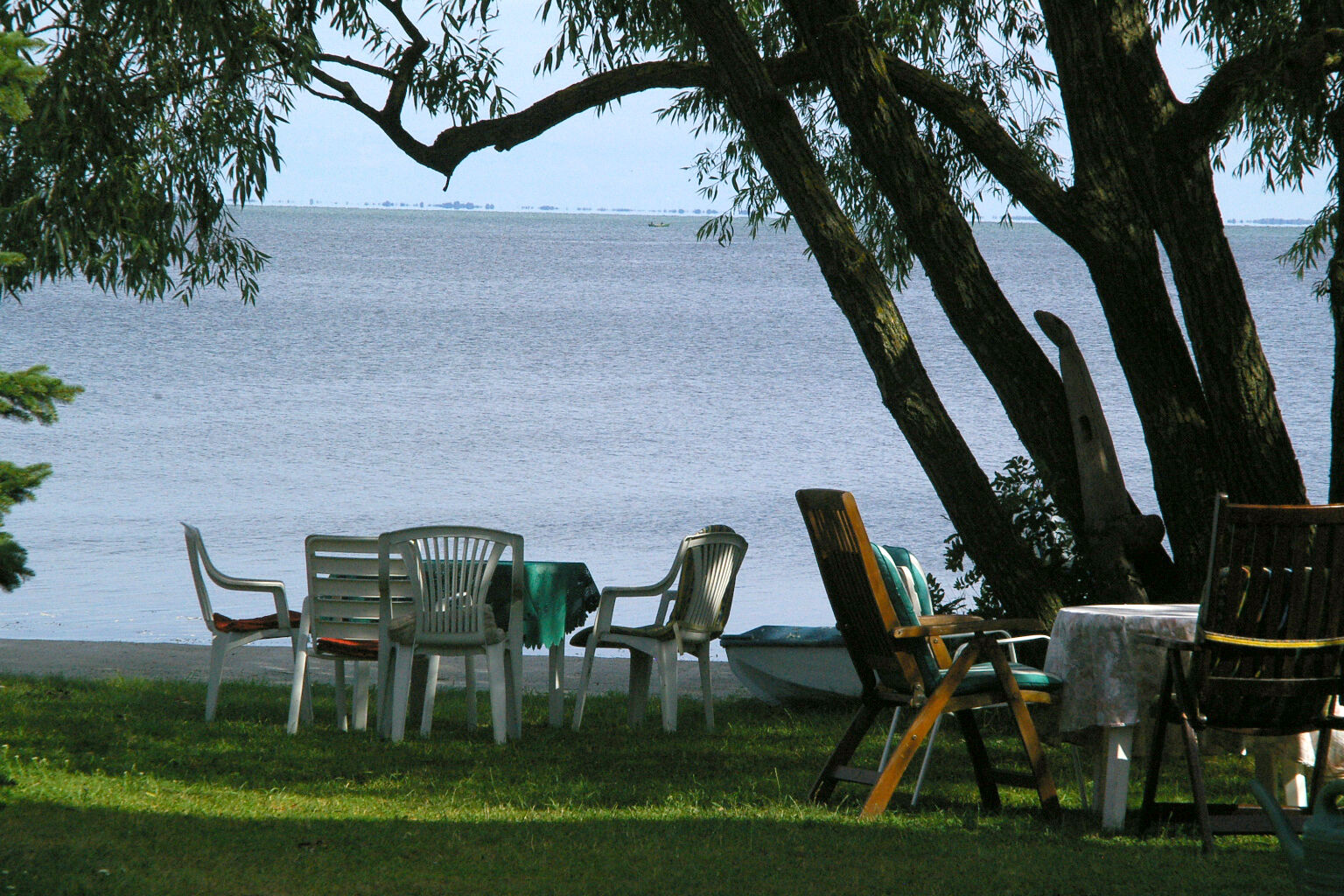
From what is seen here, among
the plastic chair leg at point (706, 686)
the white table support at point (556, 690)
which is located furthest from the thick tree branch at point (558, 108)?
the plastic chair leg at point (706, 686)

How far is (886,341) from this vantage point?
6.95m

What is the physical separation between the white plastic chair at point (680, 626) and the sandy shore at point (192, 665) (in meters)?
1.33

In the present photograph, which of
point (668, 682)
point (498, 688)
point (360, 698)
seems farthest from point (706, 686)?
point (360, 698)

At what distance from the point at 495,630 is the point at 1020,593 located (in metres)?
2.63

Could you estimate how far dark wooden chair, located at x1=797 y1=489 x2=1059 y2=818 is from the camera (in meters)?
4.80

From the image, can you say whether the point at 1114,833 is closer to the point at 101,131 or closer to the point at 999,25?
the point at 101,131

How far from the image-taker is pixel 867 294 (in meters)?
6.98

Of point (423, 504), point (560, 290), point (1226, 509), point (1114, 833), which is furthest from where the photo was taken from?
point (560, 290)

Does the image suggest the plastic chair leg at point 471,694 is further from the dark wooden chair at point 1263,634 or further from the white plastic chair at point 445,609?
the dark wooden chair at point 1263,634

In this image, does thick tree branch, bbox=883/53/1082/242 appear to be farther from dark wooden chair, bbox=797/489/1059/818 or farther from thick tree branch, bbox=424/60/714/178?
dark wooden chair, bbox=797/489/1059/818

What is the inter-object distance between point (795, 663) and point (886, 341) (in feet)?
6.42

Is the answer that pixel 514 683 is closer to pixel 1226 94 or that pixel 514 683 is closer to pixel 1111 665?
pixel 1111 665

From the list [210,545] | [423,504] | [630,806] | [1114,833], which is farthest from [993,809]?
[423,504]

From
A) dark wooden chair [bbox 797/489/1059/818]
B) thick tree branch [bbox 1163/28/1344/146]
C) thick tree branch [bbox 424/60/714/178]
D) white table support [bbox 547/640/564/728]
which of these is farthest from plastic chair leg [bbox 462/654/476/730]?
thick tree branch [bbox 1163/28/1344/146]
